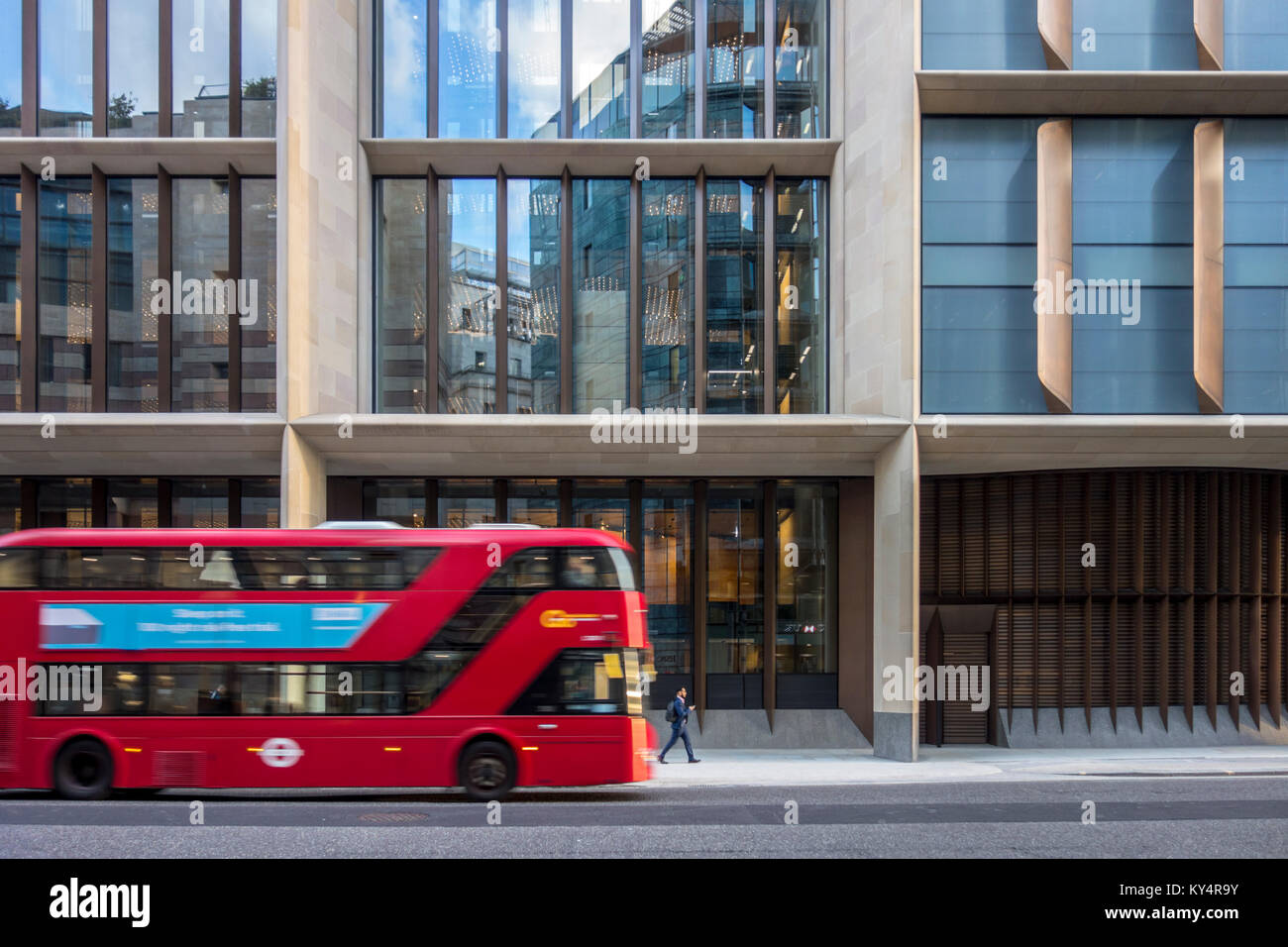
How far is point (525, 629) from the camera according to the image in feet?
39.4

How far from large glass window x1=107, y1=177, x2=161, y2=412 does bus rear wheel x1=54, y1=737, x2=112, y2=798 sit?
28.8ft

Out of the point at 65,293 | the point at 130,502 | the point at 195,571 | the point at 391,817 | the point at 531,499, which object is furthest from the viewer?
the point at 531,499

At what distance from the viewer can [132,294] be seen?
19000 mm

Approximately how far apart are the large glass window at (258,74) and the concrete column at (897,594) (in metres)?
14.5

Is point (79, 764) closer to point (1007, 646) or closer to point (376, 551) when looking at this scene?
point (376, 551)

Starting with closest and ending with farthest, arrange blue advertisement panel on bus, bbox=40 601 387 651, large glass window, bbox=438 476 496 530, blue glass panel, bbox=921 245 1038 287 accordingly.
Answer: blue advertisement panel on bus, bbox=40 601 387 651 → blue glass panel, bbox=921 245 1038 287 → large glass window, bbox=438 476 496 530

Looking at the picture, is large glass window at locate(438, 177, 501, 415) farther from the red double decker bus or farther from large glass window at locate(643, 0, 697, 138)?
the red double decker bus

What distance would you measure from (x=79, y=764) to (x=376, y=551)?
490 cm

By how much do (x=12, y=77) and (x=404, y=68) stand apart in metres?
7.93

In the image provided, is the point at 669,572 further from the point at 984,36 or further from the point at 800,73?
the point at 984,36

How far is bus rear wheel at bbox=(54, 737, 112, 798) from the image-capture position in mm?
11969

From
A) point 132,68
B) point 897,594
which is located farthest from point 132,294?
point 897,594

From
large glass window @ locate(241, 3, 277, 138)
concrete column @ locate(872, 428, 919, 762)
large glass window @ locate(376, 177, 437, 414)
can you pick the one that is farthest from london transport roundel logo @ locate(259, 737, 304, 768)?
large glass window @ locate(241, 3, 277, 138)

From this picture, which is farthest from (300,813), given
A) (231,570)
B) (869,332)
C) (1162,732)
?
(1162,732)
